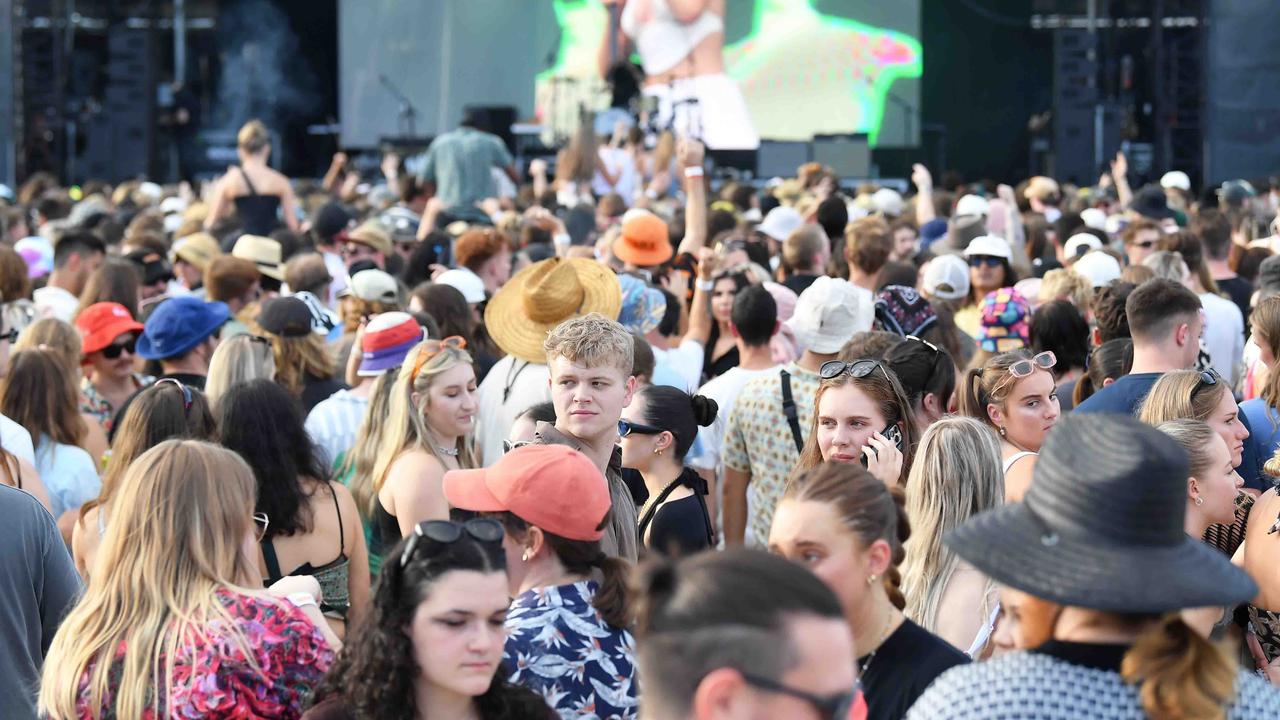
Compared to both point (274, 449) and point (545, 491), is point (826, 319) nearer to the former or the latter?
point (274, 449)

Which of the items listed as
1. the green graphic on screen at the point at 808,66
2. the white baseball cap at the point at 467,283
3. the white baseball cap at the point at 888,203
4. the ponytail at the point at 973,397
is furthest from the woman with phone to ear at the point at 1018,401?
the green graphic on screen at the point at 808,66

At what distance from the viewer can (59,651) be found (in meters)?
2.83

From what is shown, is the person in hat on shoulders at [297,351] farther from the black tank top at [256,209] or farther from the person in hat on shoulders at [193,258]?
the black tank top at [256,209]

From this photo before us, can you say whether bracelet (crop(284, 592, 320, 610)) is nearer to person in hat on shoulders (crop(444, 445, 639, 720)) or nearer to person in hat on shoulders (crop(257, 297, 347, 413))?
person in hat on shoulders (crop(444, 445, 639, 720))

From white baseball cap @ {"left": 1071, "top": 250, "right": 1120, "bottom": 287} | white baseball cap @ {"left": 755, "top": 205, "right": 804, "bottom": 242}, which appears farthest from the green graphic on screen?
white baseball cap @ {"left": 1071, "top": 250, "right": 1120, "bottom": 287}

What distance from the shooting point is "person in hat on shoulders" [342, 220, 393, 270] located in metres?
8.59

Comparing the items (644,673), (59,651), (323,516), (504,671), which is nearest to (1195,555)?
(644,673)

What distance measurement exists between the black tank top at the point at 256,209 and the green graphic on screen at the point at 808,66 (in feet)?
36.6

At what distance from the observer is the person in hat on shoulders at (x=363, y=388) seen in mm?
5230

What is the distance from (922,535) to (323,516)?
1518 mm

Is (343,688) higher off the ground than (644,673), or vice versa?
(644,673)

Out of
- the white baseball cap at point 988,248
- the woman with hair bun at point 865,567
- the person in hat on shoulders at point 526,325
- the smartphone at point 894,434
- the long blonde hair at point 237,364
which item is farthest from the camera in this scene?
the white baseball cap at point 988,248

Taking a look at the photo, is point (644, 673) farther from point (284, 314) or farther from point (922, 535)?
point (284, 314)

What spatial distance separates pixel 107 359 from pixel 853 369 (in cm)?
320
